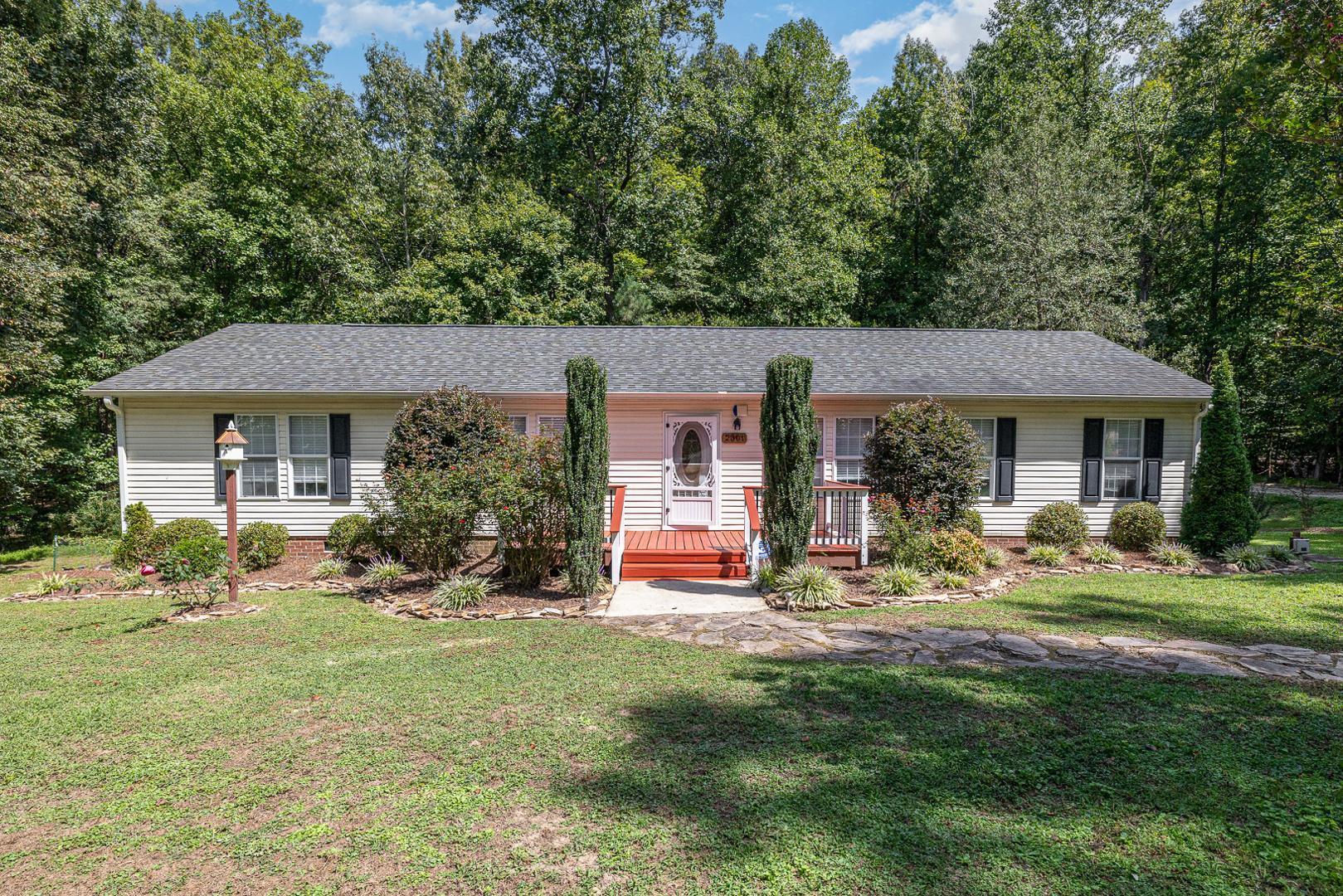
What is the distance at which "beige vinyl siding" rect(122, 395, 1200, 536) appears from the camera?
11.0 metres

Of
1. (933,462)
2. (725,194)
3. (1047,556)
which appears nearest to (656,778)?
(933,462)

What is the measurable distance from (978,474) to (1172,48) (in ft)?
71.9

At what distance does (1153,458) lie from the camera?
1155cm

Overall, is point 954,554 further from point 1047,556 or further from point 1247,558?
point 1247,558

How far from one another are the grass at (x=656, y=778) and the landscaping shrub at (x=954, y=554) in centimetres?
392

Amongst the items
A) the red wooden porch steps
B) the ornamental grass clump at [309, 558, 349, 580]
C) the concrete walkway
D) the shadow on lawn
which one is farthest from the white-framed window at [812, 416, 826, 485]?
the ornamental grass clump at [309, 558, 349, 580]

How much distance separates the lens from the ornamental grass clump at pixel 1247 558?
9.59m

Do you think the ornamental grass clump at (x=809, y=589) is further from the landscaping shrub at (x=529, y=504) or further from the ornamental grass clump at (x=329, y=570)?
the ornamental grass clump at (x=329, y=570)

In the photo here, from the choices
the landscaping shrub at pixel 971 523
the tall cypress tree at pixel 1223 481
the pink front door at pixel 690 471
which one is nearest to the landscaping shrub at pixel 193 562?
the pink front door at pixel 690 471

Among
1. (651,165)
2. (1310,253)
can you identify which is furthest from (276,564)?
(1310,253)

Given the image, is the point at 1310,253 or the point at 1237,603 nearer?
the point at 1237,603

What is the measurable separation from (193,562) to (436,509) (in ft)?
9.48

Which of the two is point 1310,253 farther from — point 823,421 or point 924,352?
point 823,421

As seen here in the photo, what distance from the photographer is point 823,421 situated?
11617 mm
